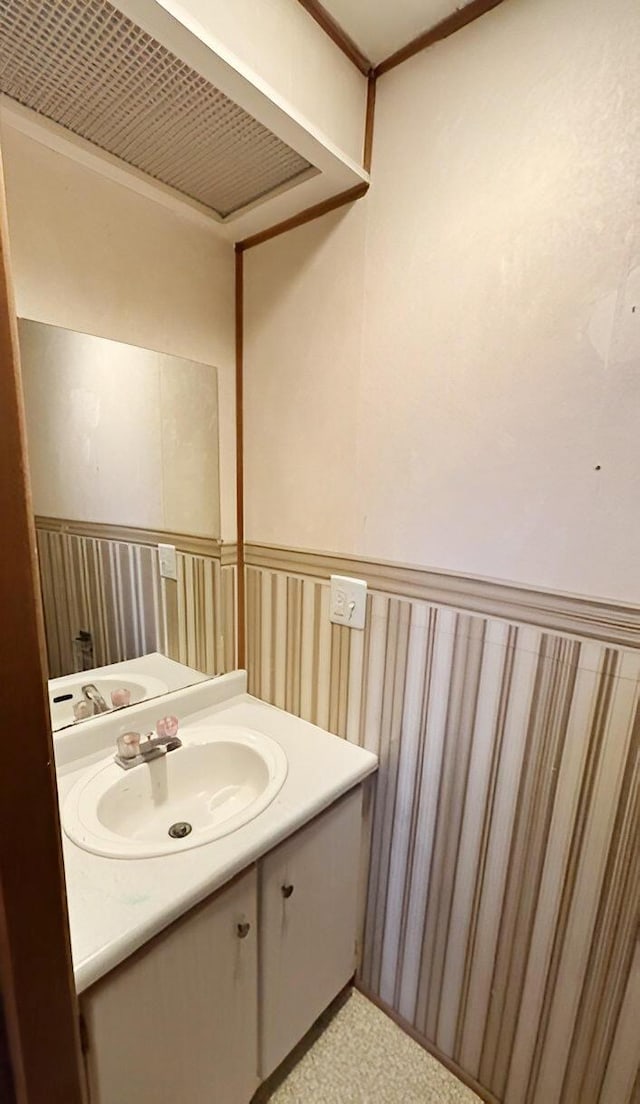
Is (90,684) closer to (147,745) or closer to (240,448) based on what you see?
(147,745)

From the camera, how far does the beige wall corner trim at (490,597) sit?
0.78 metres

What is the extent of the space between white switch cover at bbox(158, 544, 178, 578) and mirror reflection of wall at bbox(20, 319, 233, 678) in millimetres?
11

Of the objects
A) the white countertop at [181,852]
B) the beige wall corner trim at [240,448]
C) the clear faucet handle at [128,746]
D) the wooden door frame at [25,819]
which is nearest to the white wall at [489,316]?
the beige wall corner trim at [240,448]

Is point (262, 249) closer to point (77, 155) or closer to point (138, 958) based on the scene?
point (77, 155)

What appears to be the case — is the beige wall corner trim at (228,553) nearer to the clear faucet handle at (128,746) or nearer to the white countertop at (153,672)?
the white countertop at (153,672)

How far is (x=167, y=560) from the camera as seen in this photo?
124 centimetres

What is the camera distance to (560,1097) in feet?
3.12

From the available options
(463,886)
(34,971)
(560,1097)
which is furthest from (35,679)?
(560,1097)

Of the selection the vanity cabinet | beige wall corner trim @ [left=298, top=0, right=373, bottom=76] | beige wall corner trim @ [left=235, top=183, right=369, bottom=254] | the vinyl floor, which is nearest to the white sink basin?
the vanity cabinet

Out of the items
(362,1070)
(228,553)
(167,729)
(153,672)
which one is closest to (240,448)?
(228,553)

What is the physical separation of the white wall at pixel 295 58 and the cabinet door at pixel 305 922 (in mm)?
1457

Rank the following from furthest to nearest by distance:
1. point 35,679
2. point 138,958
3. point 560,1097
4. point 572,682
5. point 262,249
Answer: point 262,249 < point 560,1097 < point 572,682 < point 138,958 < point 35,679

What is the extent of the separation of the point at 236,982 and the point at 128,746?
1.68ft

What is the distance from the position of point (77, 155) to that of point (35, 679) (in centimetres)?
109
